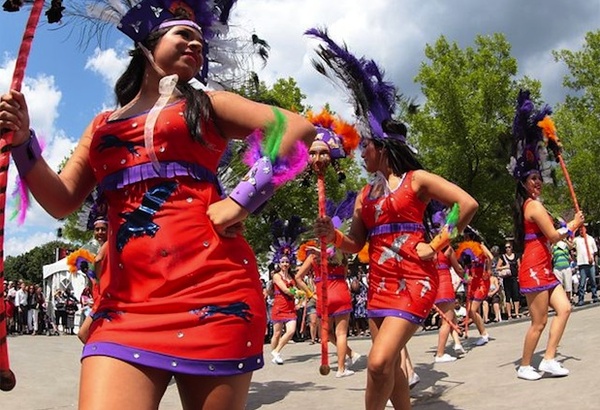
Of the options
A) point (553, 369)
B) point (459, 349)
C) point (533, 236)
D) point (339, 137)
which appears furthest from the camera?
point (459, 349)

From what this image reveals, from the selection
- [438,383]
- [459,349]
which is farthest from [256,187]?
[459,349]

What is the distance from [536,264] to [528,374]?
107cm

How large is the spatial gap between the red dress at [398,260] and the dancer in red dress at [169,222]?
2182 mm

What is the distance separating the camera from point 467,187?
24.4m

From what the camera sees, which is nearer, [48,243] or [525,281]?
[525,281]

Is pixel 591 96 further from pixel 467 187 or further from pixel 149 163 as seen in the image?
pixel 149 163

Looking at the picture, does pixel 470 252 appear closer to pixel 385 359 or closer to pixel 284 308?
→ pixel 284 308

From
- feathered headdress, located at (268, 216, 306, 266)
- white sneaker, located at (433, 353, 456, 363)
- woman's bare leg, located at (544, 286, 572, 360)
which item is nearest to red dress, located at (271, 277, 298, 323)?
feathered headdress, located at (268, 216, 306, 266)

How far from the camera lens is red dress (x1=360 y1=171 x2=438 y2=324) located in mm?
4172

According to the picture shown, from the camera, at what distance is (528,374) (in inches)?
249

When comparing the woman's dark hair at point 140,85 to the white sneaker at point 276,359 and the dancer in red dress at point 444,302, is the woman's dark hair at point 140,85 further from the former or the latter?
the white sneaker at point 276,359

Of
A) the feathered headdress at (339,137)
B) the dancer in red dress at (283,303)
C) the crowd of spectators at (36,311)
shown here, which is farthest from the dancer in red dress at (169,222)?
the crowd of spectators at (36,311)

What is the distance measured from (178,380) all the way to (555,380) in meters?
5.08

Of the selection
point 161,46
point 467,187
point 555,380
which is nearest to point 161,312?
point 161,46
